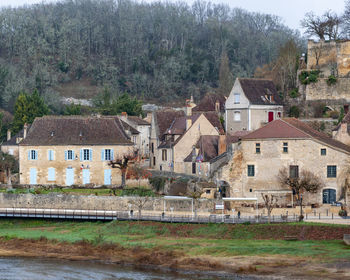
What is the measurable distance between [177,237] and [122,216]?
5212mm

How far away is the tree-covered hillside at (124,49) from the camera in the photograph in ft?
Answer: 409

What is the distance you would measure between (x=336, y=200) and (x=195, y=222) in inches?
408

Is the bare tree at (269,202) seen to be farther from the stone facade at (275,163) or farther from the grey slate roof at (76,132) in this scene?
the grey slate roof at (76,132)

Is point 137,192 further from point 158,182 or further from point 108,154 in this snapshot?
point 108,154

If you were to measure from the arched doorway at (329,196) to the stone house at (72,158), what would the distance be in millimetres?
16875

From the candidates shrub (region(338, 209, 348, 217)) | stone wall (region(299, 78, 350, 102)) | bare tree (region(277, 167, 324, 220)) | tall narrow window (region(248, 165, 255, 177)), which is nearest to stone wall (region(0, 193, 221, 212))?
tall narrow window (region(248, 165, 255, 177))

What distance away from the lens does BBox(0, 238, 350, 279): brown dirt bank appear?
1549 inches

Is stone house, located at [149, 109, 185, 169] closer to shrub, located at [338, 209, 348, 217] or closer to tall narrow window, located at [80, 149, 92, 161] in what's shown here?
tall narrow window, located at [80, 149, 92, 161]

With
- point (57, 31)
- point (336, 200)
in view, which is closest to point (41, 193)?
point (336, 200)

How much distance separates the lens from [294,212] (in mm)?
51031

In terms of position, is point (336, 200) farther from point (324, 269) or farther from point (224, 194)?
point (324, 269)

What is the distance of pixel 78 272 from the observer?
4128 cm

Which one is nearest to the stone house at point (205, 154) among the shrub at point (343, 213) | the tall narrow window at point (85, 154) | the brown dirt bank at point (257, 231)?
the tall narrow window at point (85, 154)

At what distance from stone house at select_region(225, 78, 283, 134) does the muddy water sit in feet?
86.8
